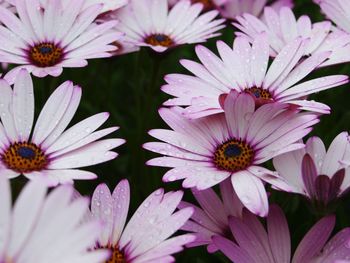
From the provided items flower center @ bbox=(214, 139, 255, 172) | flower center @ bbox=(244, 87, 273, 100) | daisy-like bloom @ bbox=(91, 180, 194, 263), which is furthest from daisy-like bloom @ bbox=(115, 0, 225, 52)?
daisy-like bloom @ bbox=(91, 180, 194, 263)

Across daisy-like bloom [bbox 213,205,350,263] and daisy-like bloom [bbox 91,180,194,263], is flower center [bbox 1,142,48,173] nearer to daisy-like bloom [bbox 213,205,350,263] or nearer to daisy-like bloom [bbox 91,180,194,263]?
daisy-like bloom [bbox 91,180,194,263]

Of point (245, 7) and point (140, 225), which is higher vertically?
point (245, 7)

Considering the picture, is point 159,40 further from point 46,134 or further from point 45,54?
point 46,134

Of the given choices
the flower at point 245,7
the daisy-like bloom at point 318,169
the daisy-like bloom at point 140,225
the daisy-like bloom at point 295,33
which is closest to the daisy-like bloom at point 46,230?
the daisy-like bloom at point 140,225

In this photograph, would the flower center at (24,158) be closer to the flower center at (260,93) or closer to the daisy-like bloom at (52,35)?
the daisy-like bloom at (52,35)

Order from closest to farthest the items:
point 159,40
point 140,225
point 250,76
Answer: point 140,225
point 250,76
point 159,40

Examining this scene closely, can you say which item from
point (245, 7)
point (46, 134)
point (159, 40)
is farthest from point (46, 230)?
point (245, 7)
